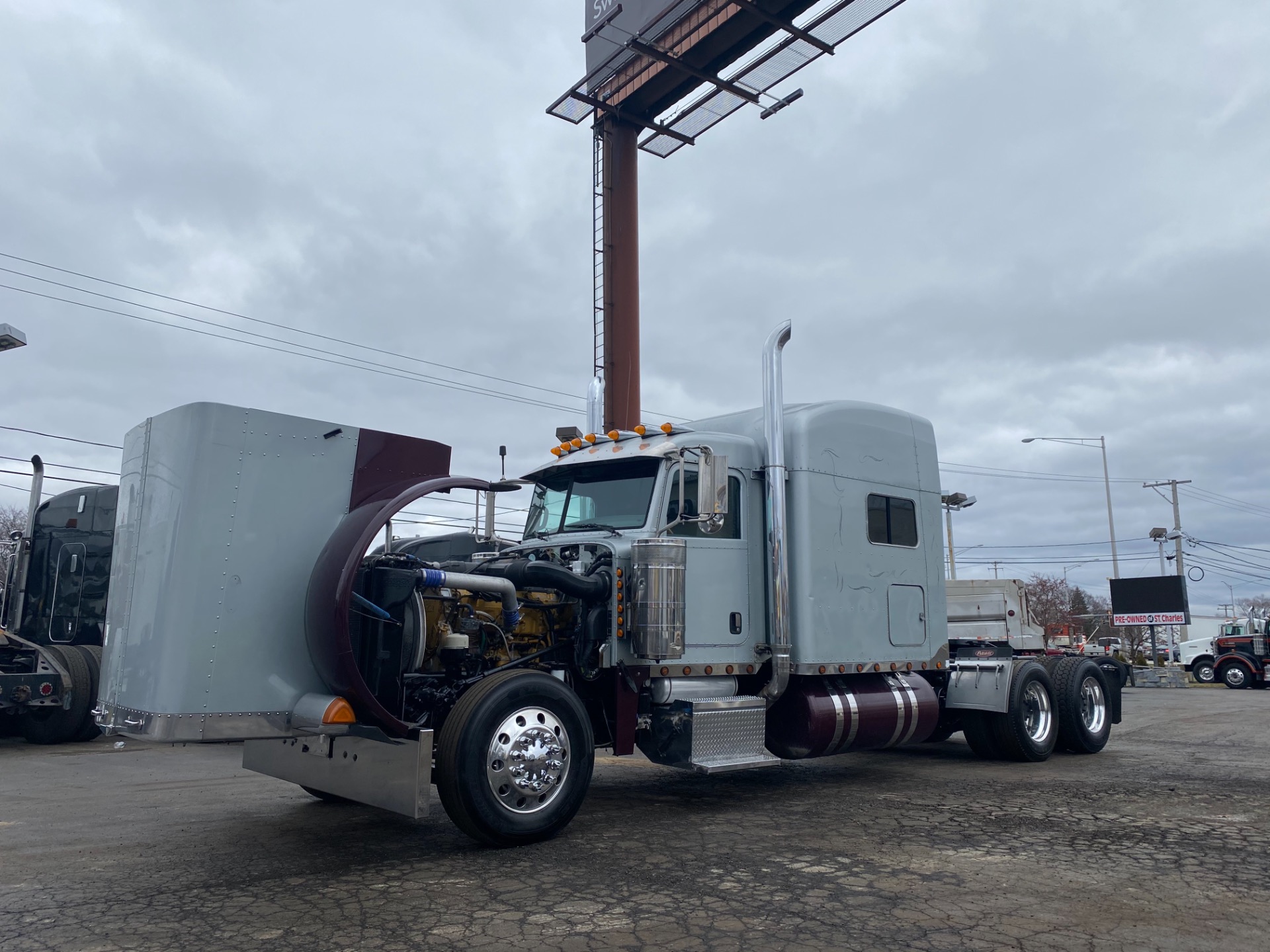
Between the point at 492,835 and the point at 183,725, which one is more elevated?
the point at 183,725

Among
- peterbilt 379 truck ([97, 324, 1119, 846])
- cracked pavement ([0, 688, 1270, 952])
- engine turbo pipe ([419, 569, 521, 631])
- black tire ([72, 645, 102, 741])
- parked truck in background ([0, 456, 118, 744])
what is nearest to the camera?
cracked pavement ([0, 688, 1270, 952])

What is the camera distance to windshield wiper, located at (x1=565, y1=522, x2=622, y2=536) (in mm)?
7477

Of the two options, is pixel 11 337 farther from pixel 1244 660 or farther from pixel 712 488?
pixel 1244 660

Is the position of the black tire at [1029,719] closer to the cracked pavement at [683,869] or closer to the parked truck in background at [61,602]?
the cracked pavement at [683,869]

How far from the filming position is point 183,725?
521cm

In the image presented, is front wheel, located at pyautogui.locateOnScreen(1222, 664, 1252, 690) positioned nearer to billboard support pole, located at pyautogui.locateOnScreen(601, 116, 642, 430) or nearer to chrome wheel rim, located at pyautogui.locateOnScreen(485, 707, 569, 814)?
billboard support pole, located at pyautogui.locateOnScreen(601, 116, 642, 430)

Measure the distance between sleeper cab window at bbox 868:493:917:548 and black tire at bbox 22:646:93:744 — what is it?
10128 mm

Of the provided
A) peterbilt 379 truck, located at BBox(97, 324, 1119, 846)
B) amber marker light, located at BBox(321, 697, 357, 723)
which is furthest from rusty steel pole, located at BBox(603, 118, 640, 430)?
amber marker light, located at BBox(321, 697, 357, 723)

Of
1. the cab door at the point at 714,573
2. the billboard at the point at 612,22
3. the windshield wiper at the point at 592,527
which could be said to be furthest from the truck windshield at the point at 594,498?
the billboard at the point at 612,22

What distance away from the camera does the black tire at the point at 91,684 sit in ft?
40.8

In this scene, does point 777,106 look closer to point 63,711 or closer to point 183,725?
point 63,711

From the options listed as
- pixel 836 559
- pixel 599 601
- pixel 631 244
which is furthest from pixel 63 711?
pixel 631 244

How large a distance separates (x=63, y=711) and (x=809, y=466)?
10.3 metres

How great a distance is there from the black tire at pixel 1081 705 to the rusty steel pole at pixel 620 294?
17.7 m
